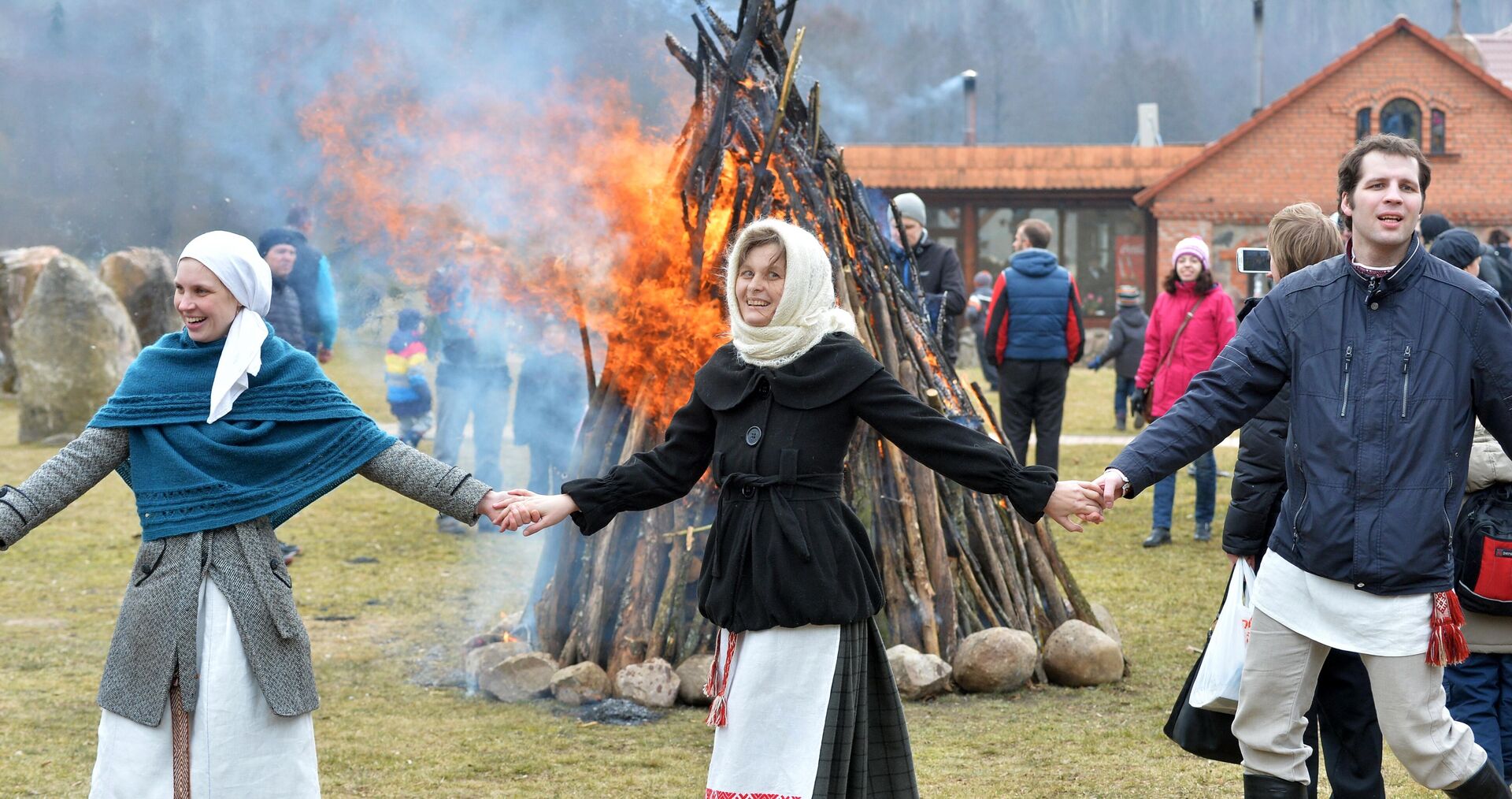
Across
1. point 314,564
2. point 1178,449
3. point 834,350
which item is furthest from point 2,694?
point 1178,449

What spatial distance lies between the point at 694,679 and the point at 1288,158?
90.1 ft

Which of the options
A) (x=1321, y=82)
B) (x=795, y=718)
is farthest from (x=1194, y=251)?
Answer: (x=1321, y=82)

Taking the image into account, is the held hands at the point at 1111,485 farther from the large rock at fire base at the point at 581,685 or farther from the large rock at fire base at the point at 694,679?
the large rock at fire base at the point at 581,685

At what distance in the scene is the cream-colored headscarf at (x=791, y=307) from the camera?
12.9ft

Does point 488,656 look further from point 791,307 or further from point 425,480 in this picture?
point 791,307

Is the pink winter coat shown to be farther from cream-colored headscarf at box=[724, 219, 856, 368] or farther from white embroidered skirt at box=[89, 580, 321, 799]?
white embroidered skirt at box=[89, 580, 321, 799]

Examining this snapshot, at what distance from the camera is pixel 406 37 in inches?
332

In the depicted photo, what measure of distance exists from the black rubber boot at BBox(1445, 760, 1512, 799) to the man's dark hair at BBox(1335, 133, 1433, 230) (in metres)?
1.39

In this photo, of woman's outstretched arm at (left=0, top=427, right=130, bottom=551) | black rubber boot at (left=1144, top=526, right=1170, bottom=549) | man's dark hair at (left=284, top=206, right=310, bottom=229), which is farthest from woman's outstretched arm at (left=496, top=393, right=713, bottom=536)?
black rubber boot at (left=1144, top=526, right=1170, bottom=549)

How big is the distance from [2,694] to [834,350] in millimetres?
4403

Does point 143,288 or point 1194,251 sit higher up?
point 143,288

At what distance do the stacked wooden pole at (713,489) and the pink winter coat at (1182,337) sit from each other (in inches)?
106

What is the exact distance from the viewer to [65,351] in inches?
634

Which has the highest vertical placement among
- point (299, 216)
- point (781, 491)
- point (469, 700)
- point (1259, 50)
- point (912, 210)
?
point (1259, 50)
